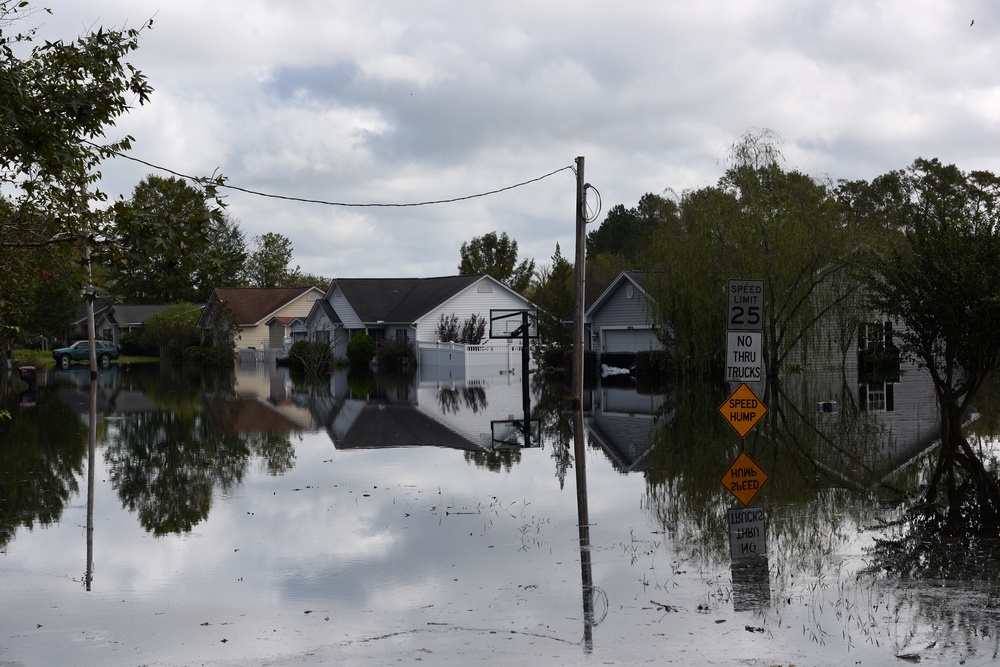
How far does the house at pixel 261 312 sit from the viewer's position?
266 feet

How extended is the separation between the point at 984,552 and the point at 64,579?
871 centimetres

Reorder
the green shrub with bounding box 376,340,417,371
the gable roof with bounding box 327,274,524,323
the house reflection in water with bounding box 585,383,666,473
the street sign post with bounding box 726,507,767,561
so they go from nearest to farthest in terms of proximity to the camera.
→ 1. the street sign post with bounding box 726,507,767,561
2. the house reflection in water with bounding box 585,383,666,473
3. the green shrub with bounding box 376,340,417,371
4. the gable roof with bounding box 327,274,524,323

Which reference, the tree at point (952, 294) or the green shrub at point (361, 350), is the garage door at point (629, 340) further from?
the tree at point (952, 294)

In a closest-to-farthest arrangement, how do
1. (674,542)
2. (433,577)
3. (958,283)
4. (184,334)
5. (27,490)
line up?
1. (433,577)
2. (674,542)
3. (27,490)
4. (958,283)
5. (184,334)

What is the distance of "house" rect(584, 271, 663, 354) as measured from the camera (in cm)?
5078

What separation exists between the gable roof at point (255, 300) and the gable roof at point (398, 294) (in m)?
10.2

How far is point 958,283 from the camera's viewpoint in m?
17.4

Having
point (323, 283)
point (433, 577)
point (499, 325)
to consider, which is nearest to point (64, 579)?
point (433, 577)

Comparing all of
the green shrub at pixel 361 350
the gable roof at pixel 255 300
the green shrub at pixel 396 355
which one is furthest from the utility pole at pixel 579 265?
the gable roof at pixel 255 300

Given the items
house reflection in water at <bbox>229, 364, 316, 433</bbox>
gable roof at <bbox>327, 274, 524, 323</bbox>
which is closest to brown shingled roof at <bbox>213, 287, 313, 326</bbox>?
gable roof at <bbox>327, 274, 524, 323</bbox>

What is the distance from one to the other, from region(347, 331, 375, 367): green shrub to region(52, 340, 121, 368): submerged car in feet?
55.4

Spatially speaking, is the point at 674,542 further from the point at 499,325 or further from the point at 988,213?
the point at 499,325

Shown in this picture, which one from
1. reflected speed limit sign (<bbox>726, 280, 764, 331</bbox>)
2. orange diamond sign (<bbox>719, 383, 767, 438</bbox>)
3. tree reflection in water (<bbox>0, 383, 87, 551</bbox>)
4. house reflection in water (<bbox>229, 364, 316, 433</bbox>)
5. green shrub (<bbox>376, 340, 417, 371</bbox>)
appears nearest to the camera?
tree reflection in water (<bbox>0, 383, 87, 551</bbox>)

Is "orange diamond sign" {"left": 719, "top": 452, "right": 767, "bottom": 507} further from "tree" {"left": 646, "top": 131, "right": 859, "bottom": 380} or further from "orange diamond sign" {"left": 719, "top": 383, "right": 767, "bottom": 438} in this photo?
"tree" {"left": 646, "top": 131, "right": 859, "bottom": 380}
